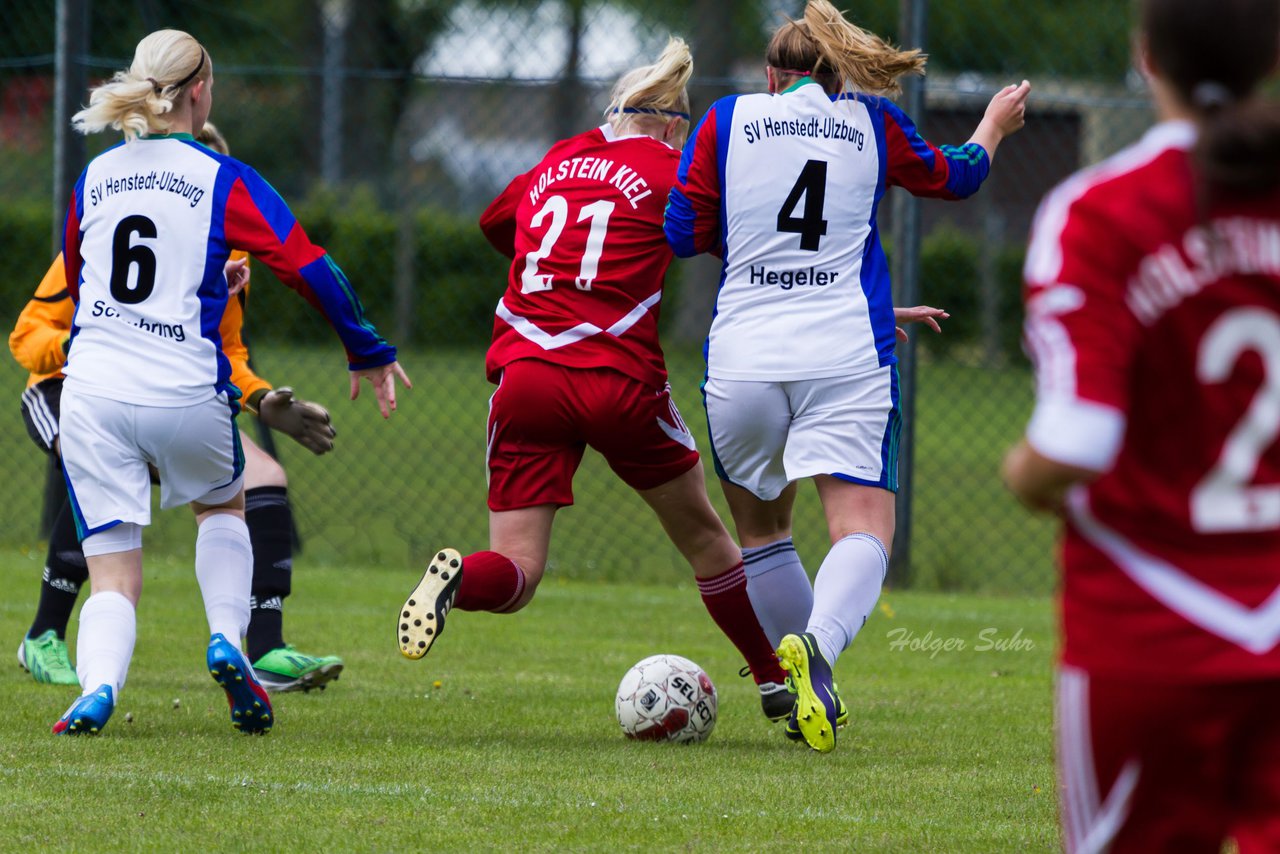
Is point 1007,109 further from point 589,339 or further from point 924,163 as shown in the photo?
point 589,339

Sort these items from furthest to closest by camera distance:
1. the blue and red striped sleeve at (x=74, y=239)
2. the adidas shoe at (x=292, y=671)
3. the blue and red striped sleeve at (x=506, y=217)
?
the adidas shoe at (x=292, y=671)
the blue and red striped sleeve at (x=506, y=217)
the blue and red striped sleeve at (x=74, y=239)

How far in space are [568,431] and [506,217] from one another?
32.0 inches

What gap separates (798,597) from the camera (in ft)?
16.5

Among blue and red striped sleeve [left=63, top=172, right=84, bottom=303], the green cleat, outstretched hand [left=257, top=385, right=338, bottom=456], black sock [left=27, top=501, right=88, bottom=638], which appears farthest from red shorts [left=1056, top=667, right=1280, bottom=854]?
black sock [left=27, top=501, right=88, bottom=638]

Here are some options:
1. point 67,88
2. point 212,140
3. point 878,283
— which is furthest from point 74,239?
point 67,88

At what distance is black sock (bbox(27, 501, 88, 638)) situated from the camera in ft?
18.6

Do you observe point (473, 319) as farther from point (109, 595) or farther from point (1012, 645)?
point (109, 595)

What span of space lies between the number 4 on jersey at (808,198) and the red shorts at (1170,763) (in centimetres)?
252

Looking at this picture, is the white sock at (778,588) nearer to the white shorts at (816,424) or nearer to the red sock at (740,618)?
the red sock at (740,618)

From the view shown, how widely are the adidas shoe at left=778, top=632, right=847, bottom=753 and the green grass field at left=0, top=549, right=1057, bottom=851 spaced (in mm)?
115

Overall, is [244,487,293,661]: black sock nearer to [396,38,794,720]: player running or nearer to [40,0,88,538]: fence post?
[396,38,794,720]: player running

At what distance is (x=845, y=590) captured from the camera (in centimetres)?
438

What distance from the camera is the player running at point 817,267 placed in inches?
175

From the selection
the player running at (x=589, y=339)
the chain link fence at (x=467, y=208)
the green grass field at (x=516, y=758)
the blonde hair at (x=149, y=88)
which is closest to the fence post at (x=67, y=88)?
the chain link fence at (x=467, y=208)
